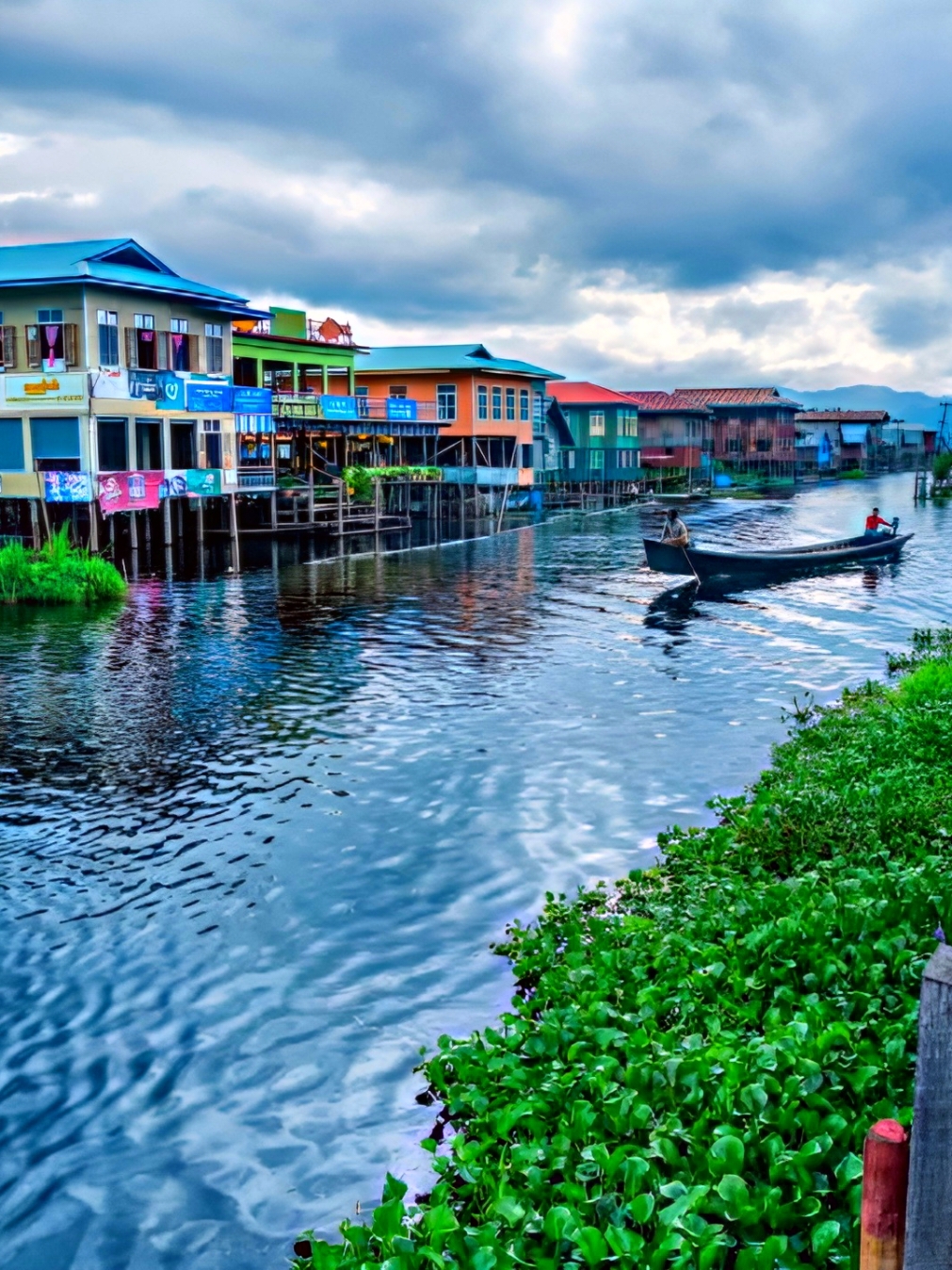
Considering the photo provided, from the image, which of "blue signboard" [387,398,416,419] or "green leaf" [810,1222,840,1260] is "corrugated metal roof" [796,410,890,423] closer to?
"blue signboard" [387,398,416,419]

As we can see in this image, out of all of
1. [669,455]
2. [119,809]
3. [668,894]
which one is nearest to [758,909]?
[668,894]

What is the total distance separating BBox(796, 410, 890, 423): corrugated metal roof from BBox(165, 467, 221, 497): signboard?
10018 centimetres

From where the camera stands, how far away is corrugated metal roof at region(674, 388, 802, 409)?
115938 mm

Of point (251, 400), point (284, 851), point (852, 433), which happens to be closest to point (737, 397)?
point (852, 433)

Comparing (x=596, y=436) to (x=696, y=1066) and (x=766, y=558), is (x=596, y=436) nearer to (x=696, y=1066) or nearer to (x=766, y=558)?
(x=766, y=558)

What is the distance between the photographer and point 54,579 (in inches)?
1273

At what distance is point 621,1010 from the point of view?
7973 mm

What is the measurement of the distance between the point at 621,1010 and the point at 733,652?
17.9m

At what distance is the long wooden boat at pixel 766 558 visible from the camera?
35.7 m

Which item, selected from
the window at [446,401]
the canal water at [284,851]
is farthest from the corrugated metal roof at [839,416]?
the canal water at [284,851]

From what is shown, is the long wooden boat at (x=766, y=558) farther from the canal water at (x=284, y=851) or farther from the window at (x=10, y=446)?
the window at (x=10, y=446)

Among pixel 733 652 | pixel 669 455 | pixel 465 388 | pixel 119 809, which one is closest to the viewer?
pixel 119 809

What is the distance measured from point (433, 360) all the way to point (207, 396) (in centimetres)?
2935

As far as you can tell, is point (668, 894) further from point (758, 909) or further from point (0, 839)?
point (0, 839)
